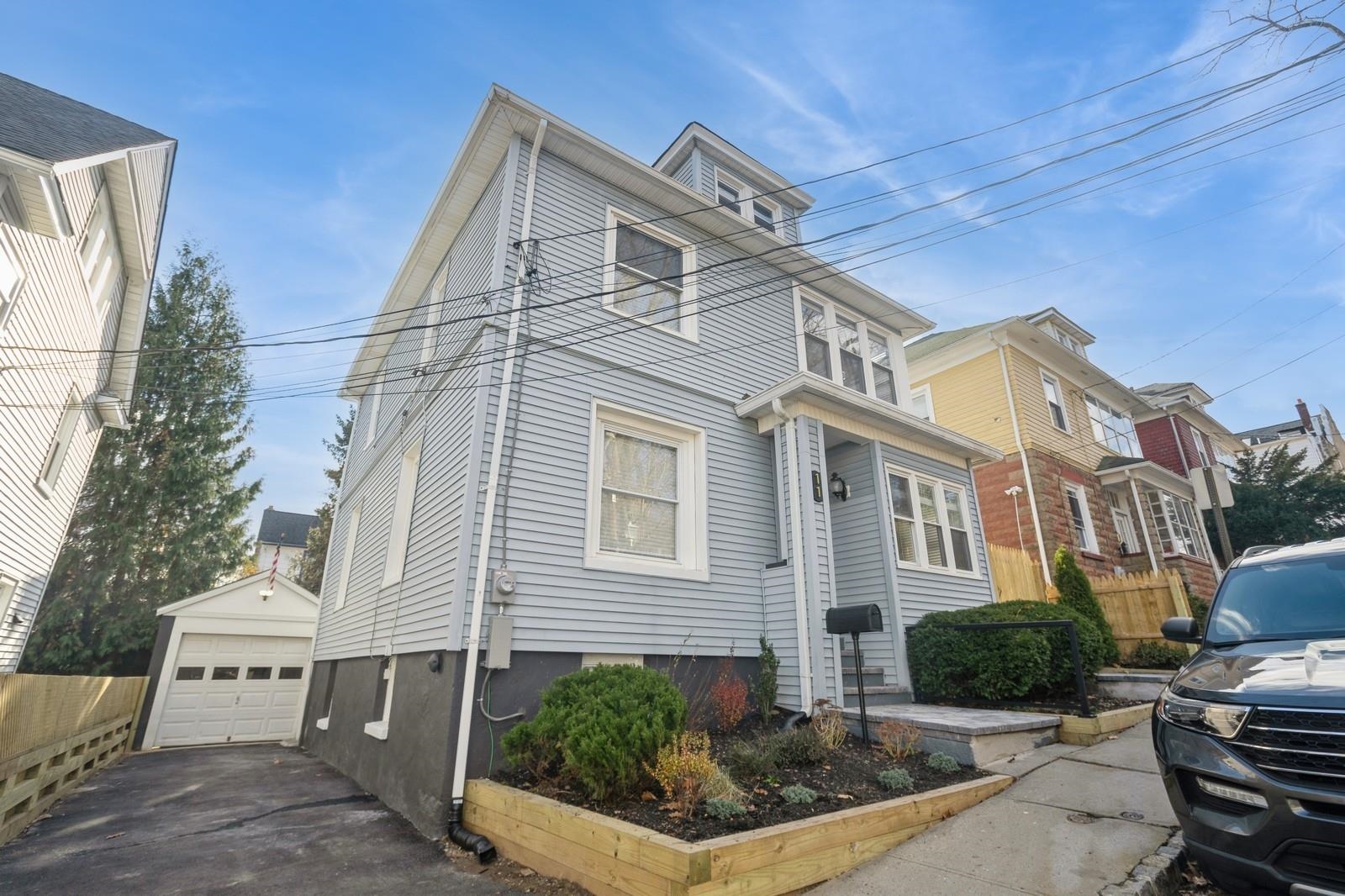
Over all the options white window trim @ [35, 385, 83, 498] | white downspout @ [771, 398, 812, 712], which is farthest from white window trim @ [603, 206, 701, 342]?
white window trim @ [35, 385, 83, 498]

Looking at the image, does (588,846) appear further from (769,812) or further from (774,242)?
(774,242)

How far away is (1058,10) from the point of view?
25.8 feet

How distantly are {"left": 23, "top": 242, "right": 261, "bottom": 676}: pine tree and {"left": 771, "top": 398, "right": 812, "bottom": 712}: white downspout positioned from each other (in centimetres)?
1429

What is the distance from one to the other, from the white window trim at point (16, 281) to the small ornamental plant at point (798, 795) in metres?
9.59

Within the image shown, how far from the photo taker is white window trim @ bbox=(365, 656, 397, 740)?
6.62 meters

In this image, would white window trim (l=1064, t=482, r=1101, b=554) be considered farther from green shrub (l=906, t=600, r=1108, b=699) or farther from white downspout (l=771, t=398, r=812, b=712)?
white downspout (l=771, t=398, r=812, b=712)

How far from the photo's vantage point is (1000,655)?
22.6 feet

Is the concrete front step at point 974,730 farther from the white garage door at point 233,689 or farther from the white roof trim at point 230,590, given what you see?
Result: the white garage door at point 233,689

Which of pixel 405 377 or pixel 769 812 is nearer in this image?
pixel 769 812

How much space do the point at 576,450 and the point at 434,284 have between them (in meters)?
5.12

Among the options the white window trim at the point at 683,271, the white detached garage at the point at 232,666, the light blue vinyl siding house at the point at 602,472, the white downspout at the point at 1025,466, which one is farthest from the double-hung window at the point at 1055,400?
the white detached garage at the point at 232,666

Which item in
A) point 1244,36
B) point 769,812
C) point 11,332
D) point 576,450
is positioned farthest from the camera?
point 11,332

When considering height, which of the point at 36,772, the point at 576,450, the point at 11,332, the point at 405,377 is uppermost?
the point at 405,377

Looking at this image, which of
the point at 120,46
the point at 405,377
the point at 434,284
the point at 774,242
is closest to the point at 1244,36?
the point at 774,242
